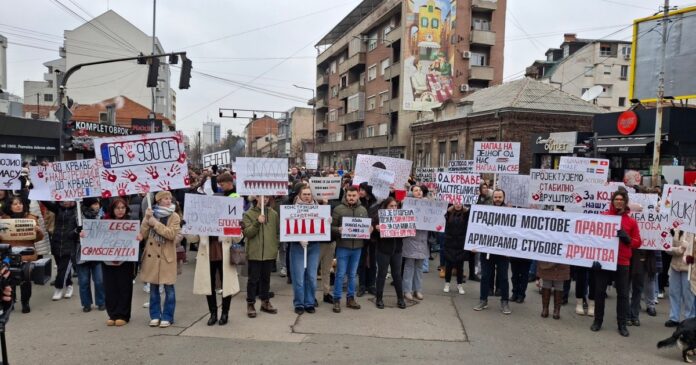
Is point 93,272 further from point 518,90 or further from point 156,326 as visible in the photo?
point 518,90

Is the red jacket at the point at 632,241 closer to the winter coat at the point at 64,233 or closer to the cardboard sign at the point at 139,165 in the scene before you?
the cardboard sign at the point at 139,165

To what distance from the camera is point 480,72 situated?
4384 centimetres

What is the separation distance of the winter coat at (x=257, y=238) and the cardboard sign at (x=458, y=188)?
3.79 m

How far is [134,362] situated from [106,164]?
9.91 ft

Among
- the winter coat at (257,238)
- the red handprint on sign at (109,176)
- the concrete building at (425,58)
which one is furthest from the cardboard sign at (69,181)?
the concrete building at (425,58)

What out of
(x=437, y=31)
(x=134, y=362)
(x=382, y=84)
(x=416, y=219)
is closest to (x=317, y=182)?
(x=416, y=219)

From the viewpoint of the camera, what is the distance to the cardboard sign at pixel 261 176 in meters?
7.32

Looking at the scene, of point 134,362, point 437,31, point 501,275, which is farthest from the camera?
point 437,31

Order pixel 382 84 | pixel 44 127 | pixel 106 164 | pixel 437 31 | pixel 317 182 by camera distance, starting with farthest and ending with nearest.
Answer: pixel 382 84, pixel 437 31, pixel 44 127, pixel 317 182, pixel 106 164

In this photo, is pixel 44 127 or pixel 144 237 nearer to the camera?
pixel 144 237

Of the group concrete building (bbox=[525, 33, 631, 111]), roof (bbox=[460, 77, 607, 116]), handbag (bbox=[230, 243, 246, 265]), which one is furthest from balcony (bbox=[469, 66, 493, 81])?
handbag (bbox=[230, 243, 246, 265])

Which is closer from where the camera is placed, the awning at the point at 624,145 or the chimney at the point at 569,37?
the awning at the point at 624,145

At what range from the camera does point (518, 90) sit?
3153 cm

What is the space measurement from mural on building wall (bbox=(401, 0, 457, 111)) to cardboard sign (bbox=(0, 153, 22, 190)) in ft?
115
